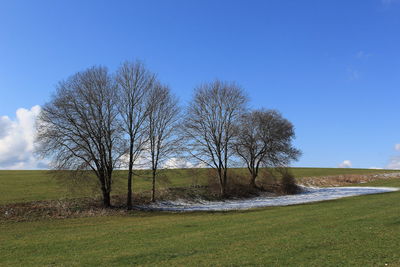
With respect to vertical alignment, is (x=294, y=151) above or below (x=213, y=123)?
below

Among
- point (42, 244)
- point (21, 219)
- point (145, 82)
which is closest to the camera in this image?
point (42, 244)

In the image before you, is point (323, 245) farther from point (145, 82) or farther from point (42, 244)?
point (145, 82)

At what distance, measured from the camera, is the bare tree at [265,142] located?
150 feet

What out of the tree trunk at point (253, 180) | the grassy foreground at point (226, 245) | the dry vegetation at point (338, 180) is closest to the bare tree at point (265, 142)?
the tree trunk at point (253, 180)

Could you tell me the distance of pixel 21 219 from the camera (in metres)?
22.4

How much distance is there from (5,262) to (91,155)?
59.4 feet

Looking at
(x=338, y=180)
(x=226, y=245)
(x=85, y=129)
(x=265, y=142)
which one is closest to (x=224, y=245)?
(x=226, y=245)

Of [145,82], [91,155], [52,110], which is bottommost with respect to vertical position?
[91,155]

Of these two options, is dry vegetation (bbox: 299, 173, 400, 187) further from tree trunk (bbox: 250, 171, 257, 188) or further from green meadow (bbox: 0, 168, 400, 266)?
green meadow (bbox: 0, 168, 400, 266)

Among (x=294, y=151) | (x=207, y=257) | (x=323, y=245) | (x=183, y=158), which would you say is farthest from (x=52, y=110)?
(x=294, y=151)

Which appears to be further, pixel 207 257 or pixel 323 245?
pixel 323 245

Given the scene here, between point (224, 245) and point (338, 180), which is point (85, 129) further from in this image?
point (338, 180)

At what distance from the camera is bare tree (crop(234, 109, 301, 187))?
45.6 meters

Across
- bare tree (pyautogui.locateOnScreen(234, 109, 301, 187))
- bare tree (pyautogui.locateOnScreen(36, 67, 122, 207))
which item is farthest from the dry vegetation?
bare tree (pyautogui.locateOnScreen(36, 67, 122, 207))
